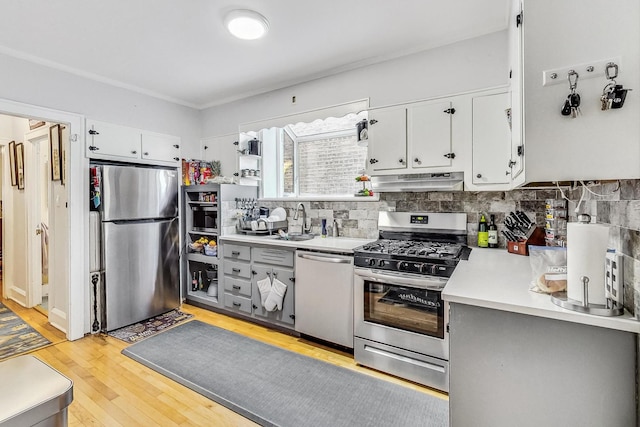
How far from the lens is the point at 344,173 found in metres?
3.59

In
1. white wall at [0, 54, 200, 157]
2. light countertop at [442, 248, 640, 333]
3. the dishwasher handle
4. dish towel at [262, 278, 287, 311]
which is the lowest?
dish towel at [262, 278, 287, 311]

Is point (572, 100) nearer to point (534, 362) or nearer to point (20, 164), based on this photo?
point (534, 362)

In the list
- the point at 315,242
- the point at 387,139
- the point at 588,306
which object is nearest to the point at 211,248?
the point at 315,242

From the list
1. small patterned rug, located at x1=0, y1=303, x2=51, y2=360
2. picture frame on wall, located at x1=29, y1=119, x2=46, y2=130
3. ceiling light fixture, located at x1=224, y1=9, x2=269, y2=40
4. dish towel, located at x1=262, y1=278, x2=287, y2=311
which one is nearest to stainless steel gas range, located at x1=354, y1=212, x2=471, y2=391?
dish towel, located at x1=262, y1=278, x2=287, y2=311

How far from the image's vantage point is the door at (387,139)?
272 cm

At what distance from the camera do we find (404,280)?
2.26 meters

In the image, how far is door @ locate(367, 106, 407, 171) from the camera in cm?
272

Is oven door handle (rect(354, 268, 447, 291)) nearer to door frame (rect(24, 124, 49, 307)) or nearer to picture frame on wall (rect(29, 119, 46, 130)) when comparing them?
picture frame on wall (rect(29, 119, 46, 130))

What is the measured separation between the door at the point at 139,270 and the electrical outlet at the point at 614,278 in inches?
148

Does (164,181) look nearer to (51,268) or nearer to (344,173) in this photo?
(51,268)

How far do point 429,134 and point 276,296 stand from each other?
2.07 metres

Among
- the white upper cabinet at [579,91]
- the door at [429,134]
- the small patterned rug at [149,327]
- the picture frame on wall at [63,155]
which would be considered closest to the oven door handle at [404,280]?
the door at [429,134]

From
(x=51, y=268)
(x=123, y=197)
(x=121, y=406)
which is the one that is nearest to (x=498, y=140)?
(x=121, y=406)

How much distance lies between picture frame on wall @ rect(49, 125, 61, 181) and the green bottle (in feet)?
13.5
